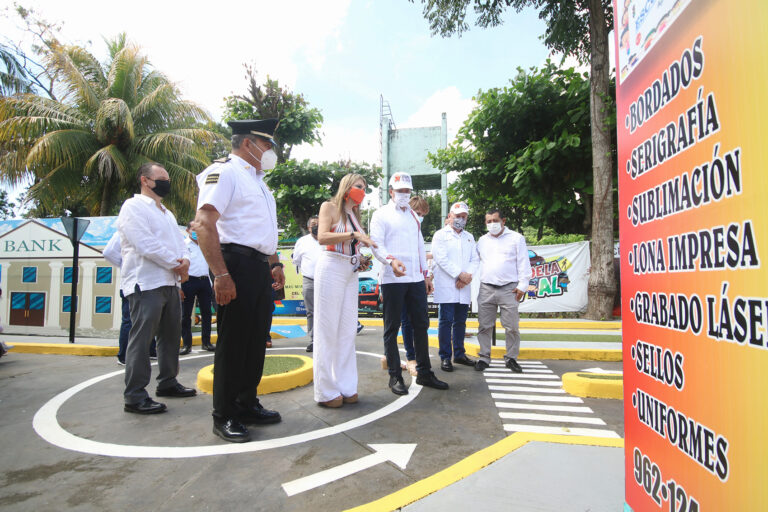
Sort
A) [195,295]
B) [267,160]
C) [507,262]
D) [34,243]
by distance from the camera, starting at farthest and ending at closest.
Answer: [34,243]
[195,295]
[507,262]
[267,160]

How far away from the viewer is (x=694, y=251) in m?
1.11

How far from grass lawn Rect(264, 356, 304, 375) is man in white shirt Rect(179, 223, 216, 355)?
1882 millimetres

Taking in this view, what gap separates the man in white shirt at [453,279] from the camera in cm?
489

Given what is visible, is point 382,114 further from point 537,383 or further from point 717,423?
point 717,423

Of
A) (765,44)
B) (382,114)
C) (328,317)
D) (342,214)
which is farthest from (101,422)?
(382,114)

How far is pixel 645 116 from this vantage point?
1.39m

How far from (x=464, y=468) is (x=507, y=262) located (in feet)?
10.3

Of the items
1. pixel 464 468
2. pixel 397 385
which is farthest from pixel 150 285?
pixel 464 468

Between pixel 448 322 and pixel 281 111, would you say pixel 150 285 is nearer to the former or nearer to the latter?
pixel 448 322

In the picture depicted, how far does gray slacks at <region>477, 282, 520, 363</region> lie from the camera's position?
479 cm

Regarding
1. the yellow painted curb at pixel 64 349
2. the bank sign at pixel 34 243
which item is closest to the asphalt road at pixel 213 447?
the yellow painted curb at pixel 64 349

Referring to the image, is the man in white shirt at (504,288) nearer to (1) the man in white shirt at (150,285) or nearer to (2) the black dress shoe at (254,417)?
(2) the black dress shoe at (254,417)

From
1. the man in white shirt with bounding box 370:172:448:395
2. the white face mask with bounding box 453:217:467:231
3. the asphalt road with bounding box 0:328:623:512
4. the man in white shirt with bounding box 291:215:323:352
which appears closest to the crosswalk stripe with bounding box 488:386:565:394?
the asphalt road with bounding box 0:328:623:512

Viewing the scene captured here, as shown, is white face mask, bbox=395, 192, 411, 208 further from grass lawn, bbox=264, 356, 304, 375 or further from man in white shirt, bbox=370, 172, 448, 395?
grass lawn, bbox=264, 356, 304, 375
